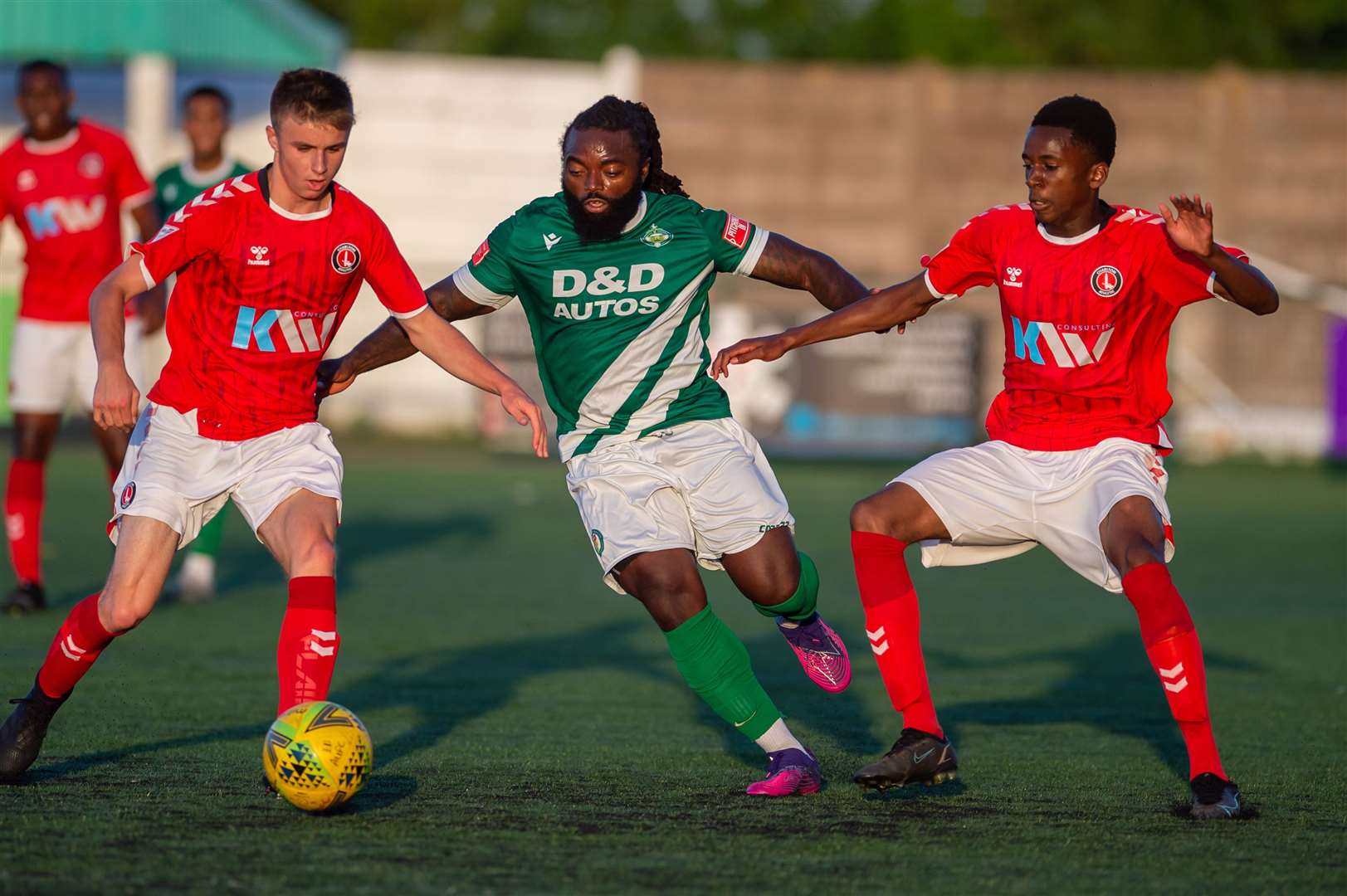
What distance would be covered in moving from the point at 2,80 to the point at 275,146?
2429 cm

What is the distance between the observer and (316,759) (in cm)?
477

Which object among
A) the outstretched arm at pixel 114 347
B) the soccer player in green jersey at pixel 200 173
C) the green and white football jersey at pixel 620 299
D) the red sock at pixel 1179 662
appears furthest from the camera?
the soccer player in green jersey at pixel 200 173

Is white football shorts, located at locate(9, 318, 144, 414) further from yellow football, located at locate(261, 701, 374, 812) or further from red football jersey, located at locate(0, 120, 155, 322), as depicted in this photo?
yellow football, located at locate(261, 701, 374, 812)

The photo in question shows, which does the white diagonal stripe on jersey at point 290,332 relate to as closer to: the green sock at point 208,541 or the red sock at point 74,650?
the red sock at point 74,650

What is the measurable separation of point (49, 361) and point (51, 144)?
1.20m

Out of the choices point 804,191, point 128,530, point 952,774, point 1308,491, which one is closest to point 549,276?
point 128,530

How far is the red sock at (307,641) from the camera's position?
5168 mm

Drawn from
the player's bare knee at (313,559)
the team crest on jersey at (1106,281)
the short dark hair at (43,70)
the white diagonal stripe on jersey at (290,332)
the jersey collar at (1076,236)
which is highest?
the short dark hair at (43,70)

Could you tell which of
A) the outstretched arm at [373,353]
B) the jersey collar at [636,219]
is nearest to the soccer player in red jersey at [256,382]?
the outstretched arm at [373,353]

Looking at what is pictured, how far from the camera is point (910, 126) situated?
27.7 meters

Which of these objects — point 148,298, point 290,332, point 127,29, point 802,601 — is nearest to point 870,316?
point 802,601

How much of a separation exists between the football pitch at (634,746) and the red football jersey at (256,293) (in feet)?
3.96

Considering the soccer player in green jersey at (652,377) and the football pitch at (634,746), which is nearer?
the football pitch at (634,746)

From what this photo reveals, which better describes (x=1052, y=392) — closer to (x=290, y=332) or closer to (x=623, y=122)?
(x=623, y=122)
